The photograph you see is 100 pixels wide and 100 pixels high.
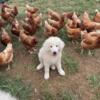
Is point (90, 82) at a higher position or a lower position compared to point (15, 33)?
lower

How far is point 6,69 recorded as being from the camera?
4555 mm

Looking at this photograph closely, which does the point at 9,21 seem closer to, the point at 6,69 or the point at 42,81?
the point at 6,69

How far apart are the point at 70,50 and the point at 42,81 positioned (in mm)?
745

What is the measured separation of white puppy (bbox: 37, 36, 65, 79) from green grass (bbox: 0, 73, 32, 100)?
31cm

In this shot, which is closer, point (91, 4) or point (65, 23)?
point (65, 23)

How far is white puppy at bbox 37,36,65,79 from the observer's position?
4.07 metres

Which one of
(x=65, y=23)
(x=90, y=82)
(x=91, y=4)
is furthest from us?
(x=91, y=4)

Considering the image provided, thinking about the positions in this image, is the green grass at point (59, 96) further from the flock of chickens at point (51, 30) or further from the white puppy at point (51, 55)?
the flock of chickens at point (51, 30)

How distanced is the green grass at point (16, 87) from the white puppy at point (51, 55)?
0.31m

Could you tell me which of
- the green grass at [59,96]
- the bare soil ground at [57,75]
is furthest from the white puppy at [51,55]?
the green grass at [59,96]

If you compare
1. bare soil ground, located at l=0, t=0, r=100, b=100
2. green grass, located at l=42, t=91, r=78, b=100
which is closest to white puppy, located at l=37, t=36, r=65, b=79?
bare soil ground, located at l=0, t=0, r=100, b=100

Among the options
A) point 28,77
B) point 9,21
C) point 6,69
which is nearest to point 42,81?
point 28,77

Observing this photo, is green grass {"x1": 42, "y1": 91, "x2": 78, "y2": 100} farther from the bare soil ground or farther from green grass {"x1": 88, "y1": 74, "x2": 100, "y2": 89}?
green grass {"x1": 88, "y1": 74, "x2": 100, "y2": 89}

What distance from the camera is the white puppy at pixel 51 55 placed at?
4.07 metres
